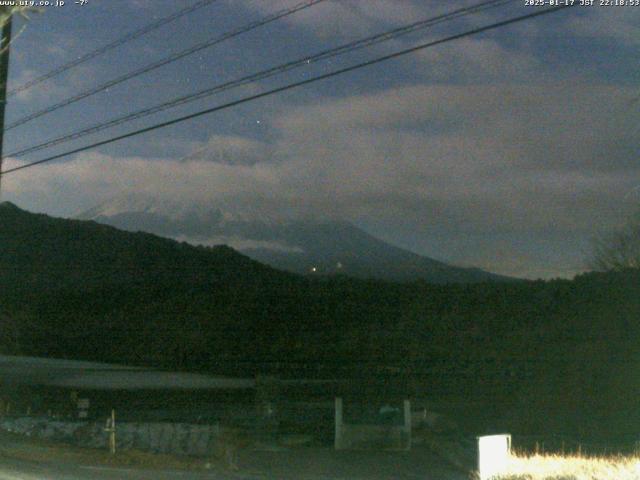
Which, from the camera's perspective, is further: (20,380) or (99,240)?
(99,240)

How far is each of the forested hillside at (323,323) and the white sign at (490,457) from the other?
41.3 ft

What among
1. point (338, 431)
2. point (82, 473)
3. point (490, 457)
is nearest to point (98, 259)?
point (338, 431)

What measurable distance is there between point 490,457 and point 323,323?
33.4m

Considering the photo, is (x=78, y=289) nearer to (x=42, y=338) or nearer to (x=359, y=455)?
(x=42, y=338)

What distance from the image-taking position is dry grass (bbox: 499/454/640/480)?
1120 centimetres

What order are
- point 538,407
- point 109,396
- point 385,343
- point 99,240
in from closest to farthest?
1. point 538,407
2. point 109,396
3. point 385,343
4. point 99,240

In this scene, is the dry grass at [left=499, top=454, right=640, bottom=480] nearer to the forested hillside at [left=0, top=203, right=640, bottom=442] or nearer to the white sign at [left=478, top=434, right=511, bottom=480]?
the white sign at [left=478, top=434, right=511, bottom=480]

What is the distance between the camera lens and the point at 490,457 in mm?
13023

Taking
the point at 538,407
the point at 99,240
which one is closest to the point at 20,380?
the point at 538,407

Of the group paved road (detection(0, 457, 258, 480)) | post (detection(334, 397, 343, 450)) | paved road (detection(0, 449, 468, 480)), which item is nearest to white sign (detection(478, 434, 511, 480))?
paved road (detection(0, 449, 468, 480))

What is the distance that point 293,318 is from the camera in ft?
158

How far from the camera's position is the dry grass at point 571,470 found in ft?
36.8

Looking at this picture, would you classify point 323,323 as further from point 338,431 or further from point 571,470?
point 571,470

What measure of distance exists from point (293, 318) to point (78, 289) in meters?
13.9
